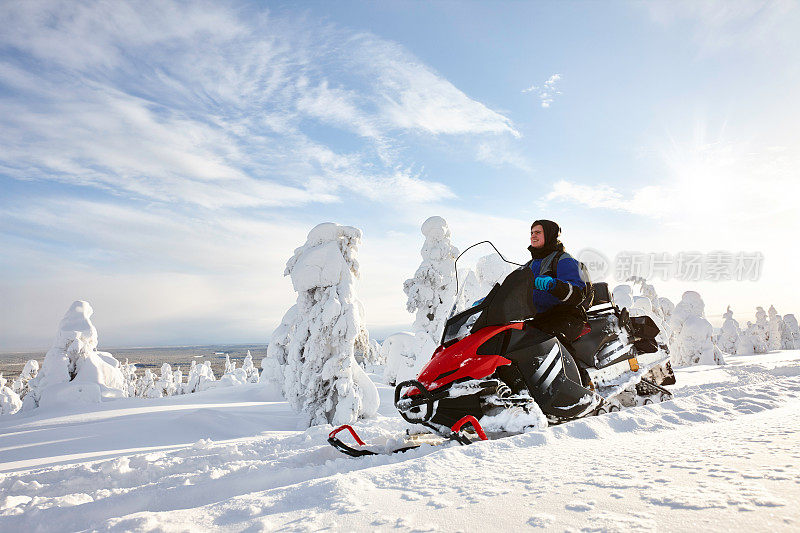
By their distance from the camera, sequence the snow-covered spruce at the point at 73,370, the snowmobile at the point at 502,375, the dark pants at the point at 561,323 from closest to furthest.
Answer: the snowmobile at the point at 502,375, the dark pants at the point at 561,323, the snow-covered spruce at the point at 73,370

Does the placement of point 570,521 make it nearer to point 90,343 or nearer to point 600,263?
point 600,263

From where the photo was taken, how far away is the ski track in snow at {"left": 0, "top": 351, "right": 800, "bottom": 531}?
1571mm

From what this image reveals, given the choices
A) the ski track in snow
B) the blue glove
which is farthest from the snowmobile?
the ski track in snow

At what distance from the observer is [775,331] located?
1921 inches

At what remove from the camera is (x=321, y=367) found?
12.7m

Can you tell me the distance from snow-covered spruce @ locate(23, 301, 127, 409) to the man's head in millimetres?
21320

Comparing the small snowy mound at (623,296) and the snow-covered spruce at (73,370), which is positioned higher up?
the small snowy mound at (623,296)

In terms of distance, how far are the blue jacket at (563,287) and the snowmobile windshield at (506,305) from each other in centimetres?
33

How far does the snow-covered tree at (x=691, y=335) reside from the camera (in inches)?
1166

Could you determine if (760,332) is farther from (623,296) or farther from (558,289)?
(558,289)

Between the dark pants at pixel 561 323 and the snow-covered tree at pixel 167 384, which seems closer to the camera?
the dark pants at pixel 561 323

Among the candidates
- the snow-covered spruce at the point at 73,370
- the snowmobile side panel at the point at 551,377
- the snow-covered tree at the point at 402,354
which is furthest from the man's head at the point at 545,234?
the snow-covered spruce at the point at 73,370

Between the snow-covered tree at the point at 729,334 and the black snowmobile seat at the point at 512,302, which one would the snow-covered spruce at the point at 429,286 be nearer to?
the black snowmobile seat at the point at 512,302

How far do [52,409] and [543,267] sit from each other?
20.7 meters
